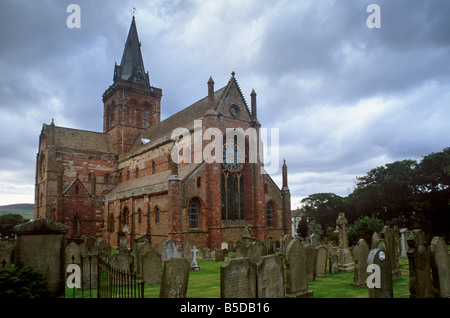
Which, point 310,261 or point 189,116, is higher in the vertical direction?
point 189,116

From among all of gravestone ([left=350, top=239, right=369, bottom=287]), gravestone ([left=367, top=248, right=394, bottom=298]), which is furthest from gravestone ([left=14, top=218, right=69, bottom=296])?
gravestone ([left=350, top=239, right=369, bottom=287])

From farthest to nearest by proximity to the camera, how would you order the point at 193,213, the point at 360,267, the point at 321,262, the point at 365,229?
the point at 193,213 → the point at 365,229 → the point at 321,262 → the point at 360,267

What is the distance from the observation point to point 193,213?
24688 millimetres

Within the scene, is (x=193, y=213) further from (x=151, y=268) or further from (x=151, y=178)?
(x=151, y=268)

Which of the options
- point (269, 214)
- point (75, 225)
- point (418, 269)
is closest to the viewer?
point (418, 269)

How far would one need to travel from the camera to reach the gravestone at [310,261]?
38.9ft

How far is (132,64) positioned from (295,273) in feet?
139

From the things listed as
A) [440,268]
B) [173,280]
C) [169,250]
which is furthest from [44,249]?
[440,268]

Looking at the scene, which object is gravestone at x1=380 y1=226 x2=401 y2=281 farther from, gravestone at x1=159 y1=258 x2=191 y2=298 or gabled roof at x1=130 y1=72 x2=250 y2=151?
gabled roof at x1=130 y1=72 x2=250 y2=151

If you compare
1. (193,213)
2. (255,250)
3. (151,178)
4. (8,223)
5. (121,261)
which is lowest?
(8,223)

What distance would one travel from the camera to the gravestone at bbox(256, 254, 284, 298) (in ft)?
25.4

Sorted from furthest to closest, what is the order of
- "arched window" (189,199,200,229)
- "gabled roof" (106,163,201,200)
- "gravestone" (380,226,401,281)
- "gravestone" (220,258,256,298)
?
"gabled roof" (106,163,201,200)
"arched window" (189,199,200,229)
"gravestone" (380,226,401,281)
"gravestone" (220,258,256,298)
